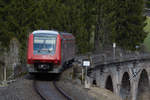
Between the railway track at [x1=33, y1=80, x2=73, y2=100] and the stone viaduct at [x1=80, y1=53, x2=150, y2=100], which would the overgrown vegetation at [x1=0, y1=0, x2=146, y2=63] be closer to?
the stone viaduct at [x1=80, y1=53, x2=150, y2=100]

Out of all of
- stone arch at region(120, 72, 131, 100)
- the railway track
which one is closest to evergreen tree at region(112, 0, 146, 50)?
stone arch at region(120, 72, 131, 100)

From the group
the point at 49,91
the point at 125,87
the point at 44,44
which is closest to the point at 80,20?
the point at 125,87

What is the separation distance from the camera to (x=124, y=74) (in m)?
51.0

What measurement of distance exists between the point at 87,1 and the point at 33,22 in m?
12.7

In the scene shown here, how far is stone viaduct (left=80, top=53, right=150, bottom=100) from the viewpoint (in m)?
40.7

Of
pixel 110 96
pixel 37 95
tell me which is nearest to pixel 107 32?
pixel 110 96

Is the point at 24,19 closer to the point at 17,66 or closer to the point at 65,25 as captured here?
the point at 65,25

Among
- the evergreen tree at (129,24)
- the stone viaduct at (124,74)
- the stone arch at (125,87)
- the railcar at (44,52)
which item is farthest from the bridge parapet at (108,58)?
the evergreen tree at (129,24)

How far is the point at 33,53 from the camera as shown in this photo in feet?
87.8

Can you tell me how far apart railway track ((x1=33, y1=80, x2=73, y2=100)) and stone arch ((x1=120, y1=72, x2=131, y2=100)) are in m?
26.0

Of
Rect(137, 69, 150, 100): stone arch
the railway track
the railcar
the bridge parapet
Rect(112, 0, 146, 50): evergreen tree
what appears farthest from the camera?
Rect(112, 0, 146, 50): evergreen tree

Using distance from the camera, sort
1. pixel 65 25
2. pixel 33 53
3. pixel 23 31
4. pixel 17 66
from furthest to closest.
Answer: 1. pixel 65 25
2. pixel 23 31
3. pixel 17 66
4. pixel 33 53

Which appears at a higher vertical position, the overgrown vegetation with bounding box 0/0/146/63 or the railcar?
the overgrown vegetation with bounding box 0/0/146/63

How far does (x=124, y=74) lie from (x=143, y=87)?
9.69 metres
